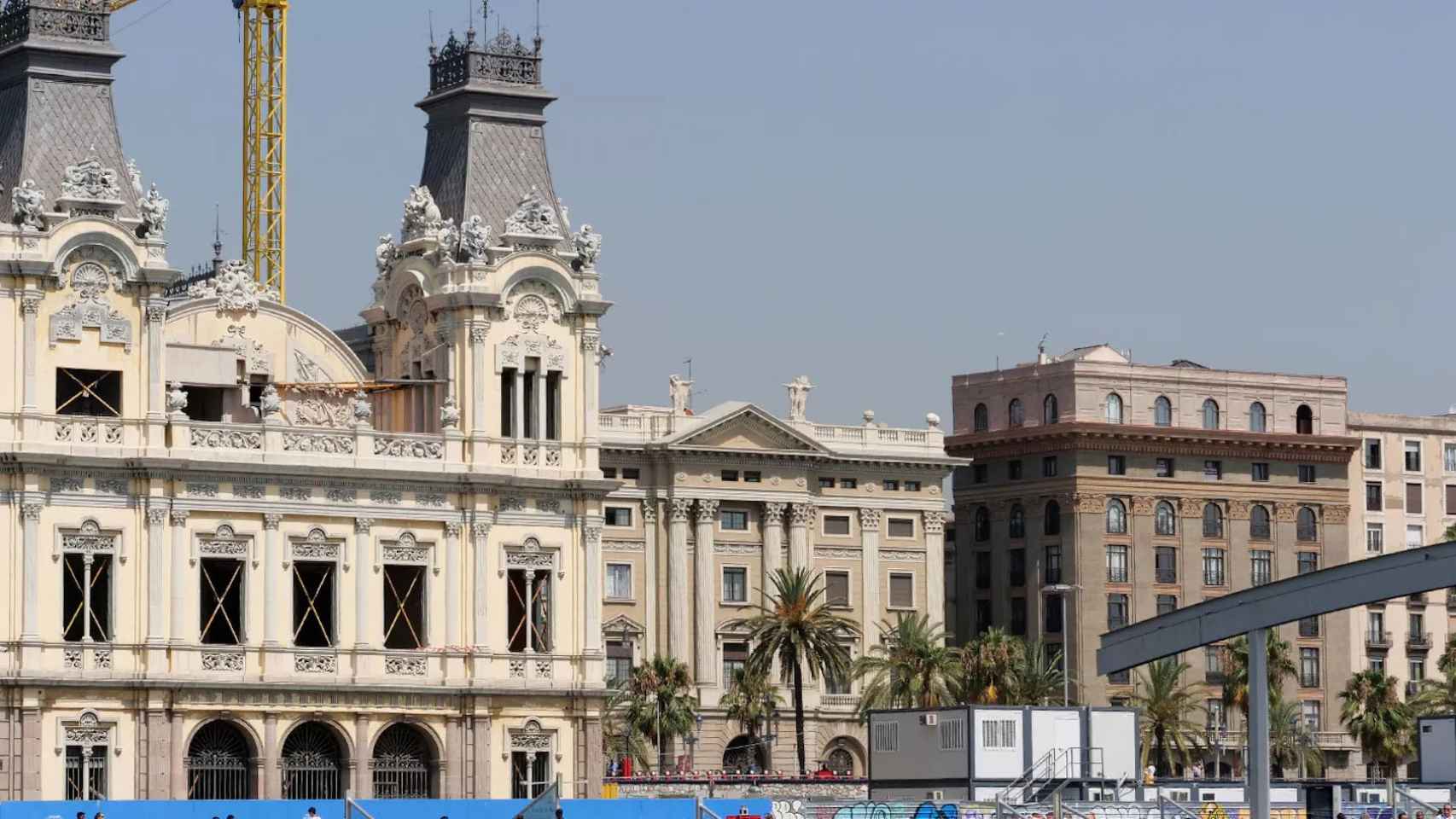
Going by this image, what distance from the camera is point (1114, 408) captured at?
166m

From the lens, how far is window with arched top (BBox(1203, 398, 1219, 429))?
555ft

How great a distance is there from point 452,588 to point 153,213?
1448cm

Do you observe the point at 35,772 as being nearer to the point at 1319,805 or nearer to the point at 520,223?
the point at 520,223

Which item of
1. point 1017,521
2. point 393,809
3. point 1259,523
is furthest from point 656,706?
point 393,809

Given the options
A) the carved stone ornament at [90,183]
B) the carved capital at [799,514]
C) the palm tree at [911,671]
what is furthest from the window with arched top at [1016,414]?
A: the carved stone ornament at [90,183]

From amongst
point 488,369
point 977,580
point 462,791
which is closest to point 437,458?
point 488,369

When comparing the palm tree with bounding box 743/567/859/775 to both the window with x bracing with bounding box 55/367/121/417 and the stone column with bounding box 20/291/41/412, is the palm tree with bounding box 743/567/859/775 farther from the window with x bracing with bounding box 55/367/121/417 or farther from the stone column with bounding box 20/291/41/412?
the stone column with bounding box 20/291/41/412

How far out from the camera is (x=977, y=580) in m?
168

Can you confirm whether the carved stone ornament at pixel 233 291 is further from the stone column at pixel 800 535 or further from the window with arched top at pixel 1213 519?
the window with arched top at pixel 1213 519

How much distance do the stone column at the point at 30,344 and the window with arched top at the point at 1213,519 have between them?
274 feet

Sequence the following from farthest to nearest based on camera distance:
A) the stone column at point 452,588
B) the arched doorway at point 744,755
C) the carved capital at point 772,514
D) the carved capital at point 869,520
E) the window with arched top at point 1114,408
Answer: the window with arched top at point 1114,408
the carved capital at point 869,520
the carved capital at point 772,514
the arched doorway at point 744,755
the stone column at point 452,588

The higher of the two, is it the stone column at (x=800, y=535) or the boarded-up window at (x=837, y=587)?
the stone column at (x=800, y=535)

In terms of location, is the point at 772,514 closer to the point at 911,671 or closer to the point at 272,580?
the point at 911,671

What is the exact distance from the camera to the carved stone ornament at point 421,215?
10581cm
